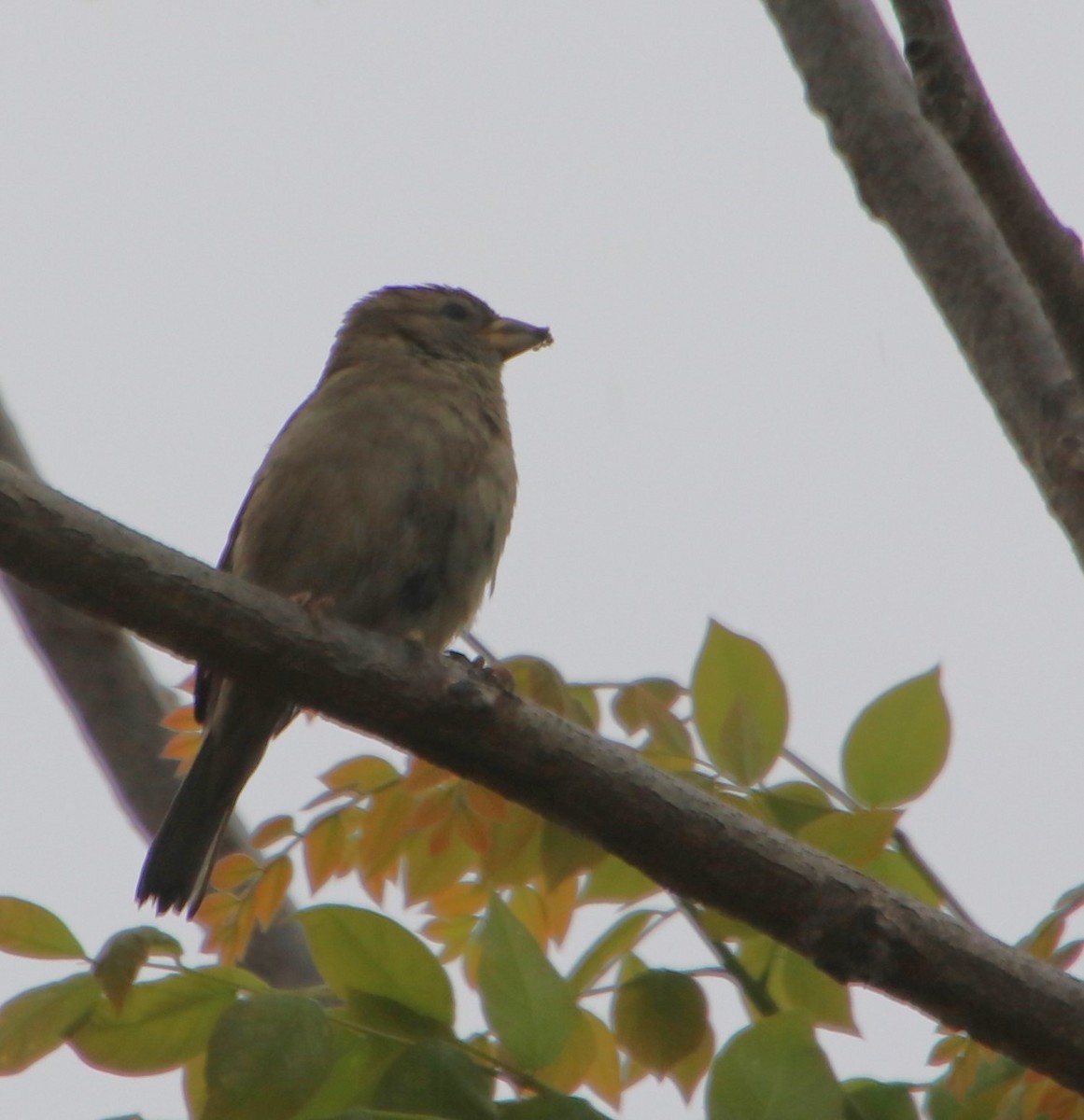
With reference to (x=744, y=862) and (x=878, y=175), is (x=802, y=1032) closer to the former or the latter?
(x=744, y=862)

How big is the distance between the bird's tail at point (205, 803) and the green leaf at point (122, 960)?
1753mm

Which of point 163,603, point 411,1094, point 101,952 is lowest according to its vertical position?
point 411,1094

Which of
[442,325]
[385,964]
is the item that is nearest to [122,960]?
[385,964]

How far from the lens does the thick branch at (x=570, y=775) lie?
2.26 m

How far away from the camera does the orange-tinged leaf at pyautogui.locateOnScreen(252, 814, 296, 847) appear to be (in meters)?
2.89

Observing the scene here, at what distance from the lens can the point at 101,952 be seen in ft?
7.14

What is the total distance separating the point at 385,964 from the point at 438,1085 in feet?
0.65

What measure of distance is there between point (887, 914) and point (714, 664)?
0.57 metres

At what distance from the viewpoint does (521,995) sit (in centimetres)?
224

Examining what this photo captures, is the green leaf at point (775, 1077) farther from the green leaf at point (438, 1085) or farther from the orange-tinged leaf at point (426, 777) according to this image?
the orange-tinged leaf at point (426, 777)

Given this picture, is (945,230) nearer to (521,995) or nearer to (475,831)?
(475,831)

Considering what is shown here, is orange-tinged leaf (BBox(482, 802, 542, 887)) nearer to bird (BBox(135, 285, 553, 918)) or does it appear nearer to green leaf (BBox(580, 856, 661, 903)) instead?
green leaf (BBox(580, 856, 661, 903))

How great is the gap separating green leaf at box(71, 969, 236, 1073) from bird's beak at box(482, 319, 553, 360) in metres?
3.53

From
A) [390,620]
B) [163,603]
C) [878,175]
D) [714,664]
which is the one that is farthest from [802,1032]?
[390,620]
